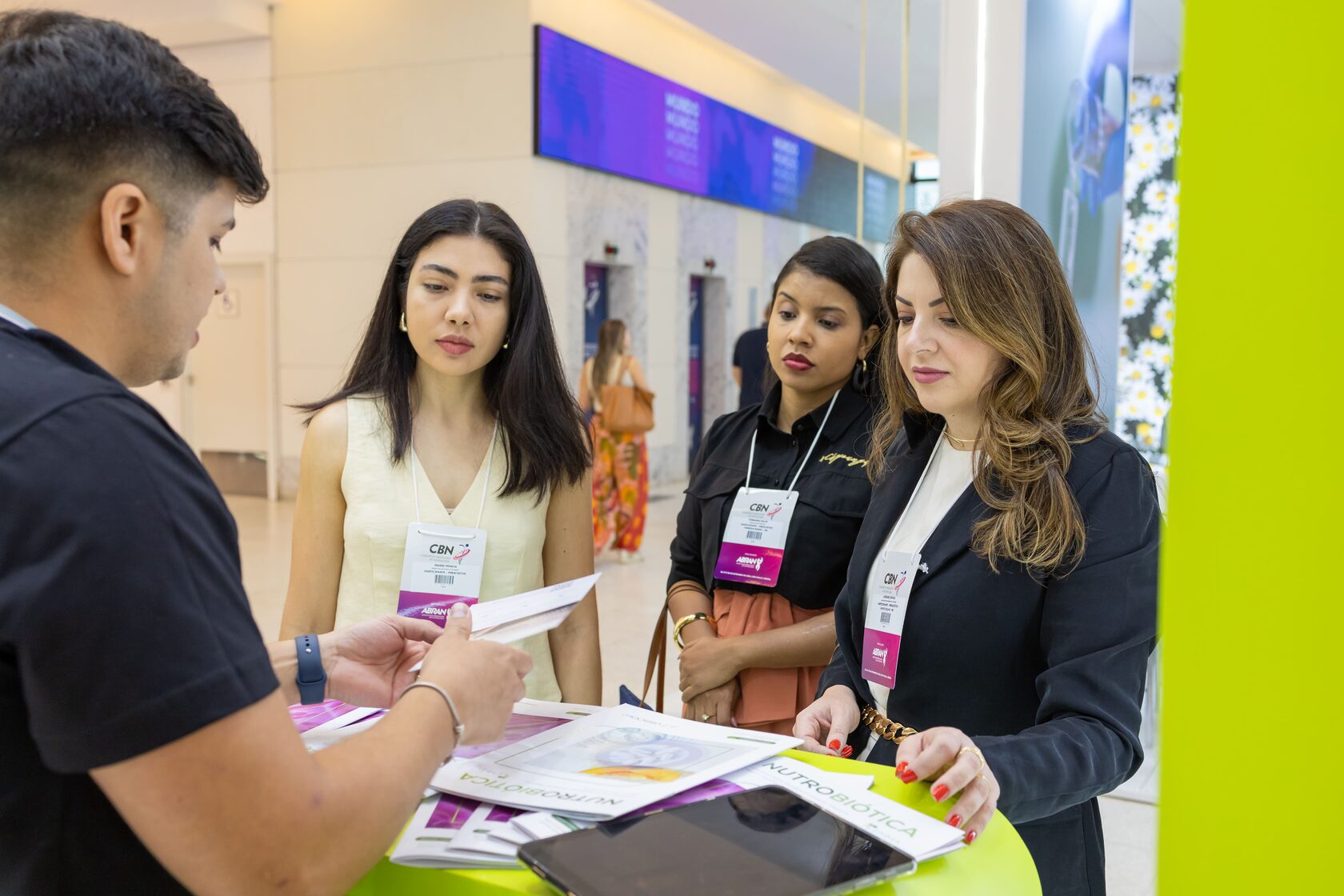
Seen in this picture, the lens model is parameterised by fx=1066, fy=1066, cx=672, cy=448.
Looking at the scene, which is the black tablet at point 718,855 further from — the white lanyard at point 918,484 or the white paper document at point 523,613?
the white lanyard at point 918,484

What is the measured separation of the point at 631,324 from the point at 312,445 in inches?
356

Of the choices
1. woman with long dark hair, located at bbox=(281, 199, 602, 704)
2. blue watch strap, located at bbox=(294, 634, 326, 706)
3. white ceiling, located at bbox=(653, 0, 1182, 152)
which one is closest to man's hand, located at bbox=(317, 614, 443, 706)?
blue watch strap, located at bbox=(294, 634, 326, 706)

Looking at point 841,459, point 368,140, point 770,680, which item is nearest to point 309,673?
point 770,680

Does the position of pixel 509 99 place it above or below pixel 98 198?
above

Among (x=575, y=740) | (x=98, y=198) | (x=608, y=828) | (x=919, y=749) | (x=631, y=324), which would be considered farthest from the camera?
(x=631, y=324)

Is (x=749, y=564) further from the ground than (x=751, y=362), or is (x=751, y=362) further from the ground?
(x=751, y=362)

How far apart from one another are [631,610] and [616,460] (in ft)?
5.90

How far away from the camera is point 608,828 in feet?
3.29

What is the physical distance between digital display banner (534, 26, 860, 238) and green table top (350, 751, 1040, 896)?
Result: 8.70m

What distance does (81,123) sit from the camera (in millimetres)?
875

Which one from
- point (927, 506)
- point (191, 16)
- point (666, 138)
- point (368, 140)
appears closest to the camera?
point (927, 506)

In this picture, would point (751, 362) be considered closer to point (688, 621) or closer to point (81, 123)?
point (688, 621)

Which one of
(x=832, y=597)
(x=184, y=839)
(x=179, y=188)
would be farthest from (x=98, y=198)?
(x=832, y=597)

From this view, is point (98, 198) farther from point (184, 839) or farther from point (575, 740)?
point (575, 740)
